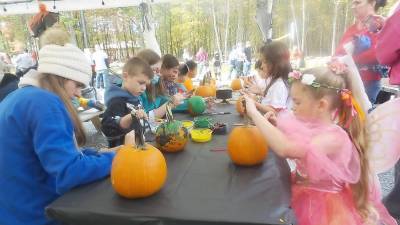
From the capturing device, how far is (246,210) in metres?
0.89

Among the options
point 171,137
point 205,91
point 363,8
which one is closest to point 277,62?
point 205,91

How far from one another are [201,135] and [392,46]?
1.24 m

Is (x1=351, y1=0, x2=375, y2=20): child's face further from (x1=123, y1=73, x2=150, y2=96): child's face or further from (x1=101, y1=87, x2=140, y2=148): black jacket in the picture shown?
(x1=101, y1=87, x2=140, y2=148): black jacket

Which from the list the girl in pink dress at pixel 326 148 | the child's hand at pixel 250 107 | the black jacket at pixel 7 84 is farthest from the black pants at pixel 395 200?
the black jacket at pixel 7 84

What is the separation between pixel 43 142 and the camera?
107 centimetres

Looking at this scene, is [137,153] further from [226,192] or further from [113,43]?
[113,43]

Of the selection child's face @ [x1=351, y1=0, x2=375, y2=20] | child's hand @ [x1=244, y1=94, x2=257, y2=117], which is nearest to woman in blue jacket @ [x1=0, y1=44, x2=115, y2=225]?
child's hand @ [x1=244, y1=94, x2=257, y2=117]

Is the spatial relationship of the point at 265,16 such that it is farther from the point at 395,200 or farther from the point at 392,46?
the point at 395,200

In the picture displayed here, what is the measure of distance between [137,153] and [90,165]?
7.6 inches

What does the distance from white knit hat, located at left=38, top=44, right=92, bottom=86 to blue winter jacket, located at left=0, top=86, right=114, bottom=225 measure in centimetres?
11

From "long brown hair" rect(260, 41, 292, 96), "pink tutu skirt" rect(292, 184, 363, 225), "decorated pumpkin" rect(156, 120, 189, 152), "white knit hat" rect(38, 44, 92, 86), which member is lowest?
"pink tutu skirt" rect(292, 184, 363, 225)

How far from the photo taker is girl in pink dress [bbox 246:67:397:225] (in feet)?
4.09

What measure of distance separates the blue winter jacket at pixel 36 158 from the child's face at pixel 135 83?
960mm

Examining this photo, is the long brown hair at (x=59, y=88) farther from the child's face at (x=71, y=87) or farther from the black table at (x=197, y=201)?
the black table at (x=197, y=201)
